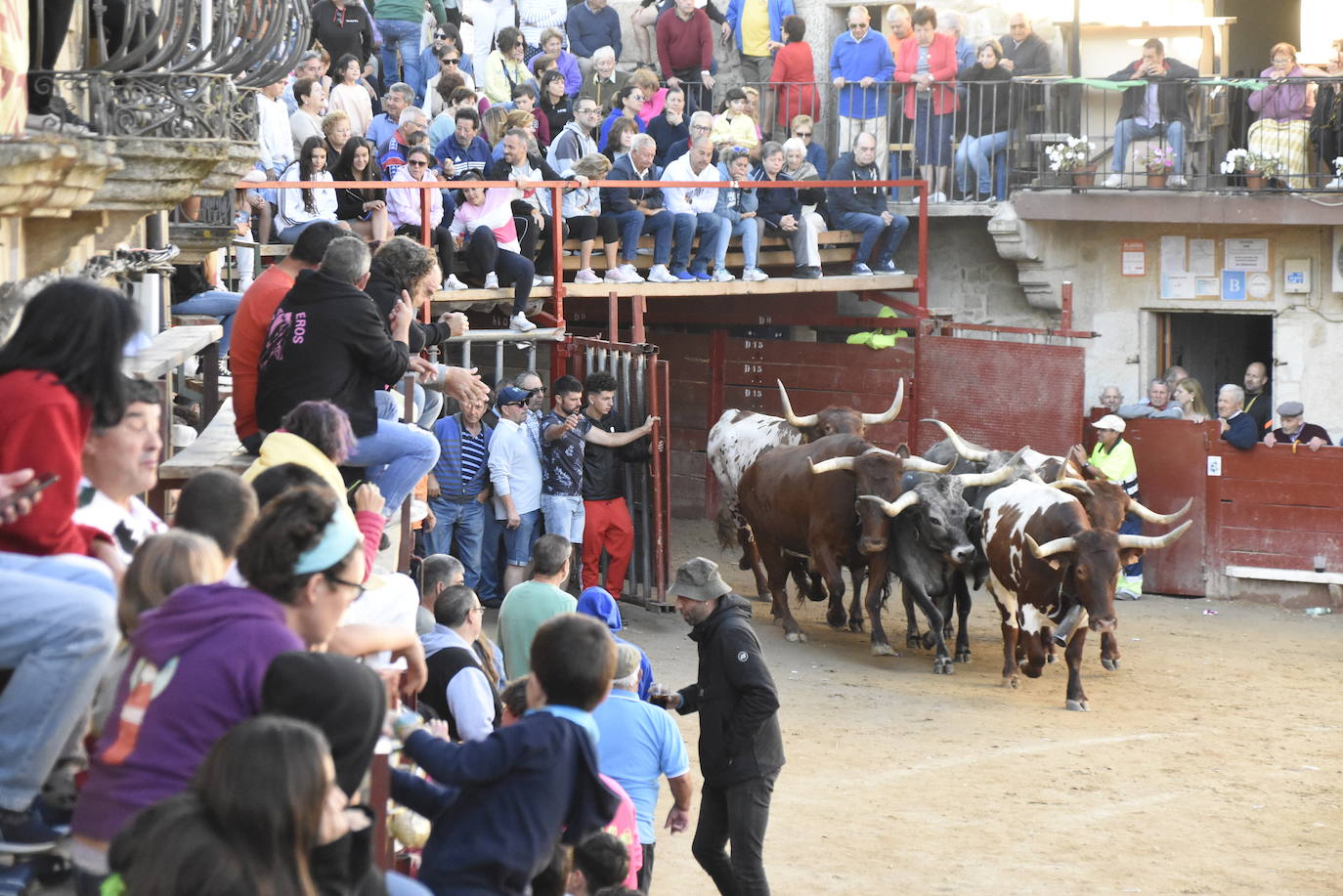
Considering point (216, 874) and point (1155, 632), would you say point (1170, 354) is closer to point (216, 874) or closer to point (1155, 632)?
point (1155, 632)

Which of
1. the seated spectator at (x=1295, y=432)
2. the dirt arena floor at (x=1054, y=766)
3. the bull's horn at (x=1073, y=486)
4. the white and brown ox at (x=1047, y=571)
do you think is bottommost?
the dirt arena floor at (x=1054, y=766)

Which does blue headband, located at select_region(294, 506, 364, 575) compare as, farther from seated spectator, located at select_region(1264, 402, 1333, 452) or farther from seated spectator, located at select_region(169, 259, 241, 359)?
seated spectator, located at select_region(1264, 402, 1333, 452)

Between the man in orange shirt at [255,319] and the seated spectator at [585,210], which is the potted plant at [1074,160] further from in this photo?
the man in orange shirt at [255,319]

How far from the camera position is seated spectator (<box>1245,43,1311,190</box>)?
58.2 ft

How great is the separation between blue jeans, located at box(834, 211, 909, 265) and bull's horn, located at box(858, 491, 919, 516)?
17.5ft

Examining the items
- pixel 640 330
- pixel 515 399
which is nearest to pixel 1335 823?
pixel 515 399

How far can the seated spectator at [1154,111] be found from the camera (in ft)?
59.8

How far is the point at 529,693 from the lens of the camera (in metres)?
4.53

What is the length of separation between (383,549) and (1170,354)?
1442 centimetres

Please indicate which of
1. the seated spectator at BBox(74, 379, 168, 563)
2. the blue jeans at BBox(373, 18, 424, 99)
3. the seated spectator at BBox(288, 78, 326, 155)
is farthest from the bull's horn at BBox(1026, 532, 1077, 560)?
the seated spectator at BBox(74, 379, 168, 563)

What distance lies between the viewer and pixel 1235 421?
1727cm

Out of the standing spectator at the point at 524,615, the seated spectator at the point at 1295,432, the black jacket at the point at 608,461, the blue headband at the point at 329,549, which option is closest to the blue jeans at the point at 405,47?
the black jacket at the point at 608,461

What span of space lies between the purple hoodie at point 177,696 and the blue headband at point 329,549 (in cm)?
16

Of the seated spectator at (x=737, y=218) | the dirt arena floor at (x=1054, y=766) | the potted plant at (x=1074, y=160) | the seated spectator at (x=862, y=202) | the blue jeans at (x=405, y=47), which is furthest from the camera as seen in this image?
the seated spectator at (x=862, y=202)
